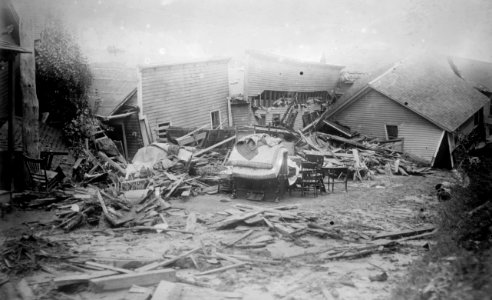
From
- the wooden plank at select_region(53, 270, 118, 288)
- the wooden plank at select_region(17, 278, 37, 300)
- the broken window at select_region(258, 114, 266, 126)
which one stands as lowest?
the wooden plank at select_region(17, 278, 37, 300)

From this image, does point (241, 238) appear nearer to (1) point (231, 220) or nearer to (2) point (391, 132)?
(1) point (231, 220)

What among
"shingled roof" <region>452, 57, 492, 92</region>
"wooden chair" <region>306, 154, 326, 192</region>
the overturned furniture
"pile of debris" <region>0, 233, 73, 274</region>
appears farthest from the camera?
"shingled roof" <region>452, 57, 492, 92</region>

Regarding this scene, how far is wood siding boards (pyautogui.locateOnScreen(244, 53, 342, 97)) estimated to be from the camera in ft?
89.6

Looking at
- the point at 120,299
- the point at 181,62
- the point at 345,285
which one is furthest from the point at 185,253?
the point at 181,62

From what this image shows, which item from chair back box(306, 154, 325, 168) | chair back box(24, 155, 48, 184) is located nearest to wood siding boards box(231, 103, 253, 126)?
chair back box(306, 154, 325, 168)

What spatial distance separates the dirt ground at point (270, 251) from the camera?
622 centimetres

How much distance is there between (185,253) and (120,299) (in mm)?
2015

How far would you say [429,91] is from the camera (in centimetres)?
2528

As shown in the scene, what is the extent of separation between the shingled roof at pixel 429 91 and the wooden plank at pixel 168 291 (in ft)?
69.3

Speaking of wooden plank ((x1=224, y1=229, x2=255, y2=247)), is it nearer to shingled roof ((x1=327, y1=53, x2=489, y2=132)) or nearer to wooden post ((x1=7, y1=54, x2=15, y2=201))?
wooden post ((x1=7, y1=54, x2=15, y2=201))

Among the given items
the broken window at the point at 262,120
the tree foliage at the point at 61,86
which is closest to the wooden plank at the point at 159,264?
the tree foliage at the point at 61,86

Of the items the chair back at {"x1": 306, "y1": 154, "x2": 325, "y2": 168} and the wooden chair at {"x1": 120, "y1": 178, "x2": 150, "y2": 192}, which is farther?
the chair back at {"x1": 306, "y1": 154, "x2": 325, "y2": 168}

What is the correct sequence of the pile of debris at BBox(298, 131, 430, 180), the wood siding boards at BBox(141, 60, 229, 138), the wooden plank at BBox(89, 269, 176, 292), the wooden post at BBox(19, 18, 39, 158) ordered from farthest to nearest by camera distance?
the wood siding boards at BBox(141, 60, 229, 138) < the pile of debris at BBox(298, 131, 430, 180) < the wooden post at BBox(19, 18, 39, 158) < the wooden plank at BBox(89, 269, 176, 292)

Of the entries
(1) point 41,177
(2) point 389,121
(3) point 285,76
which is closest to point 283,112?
(3) point 285,76
